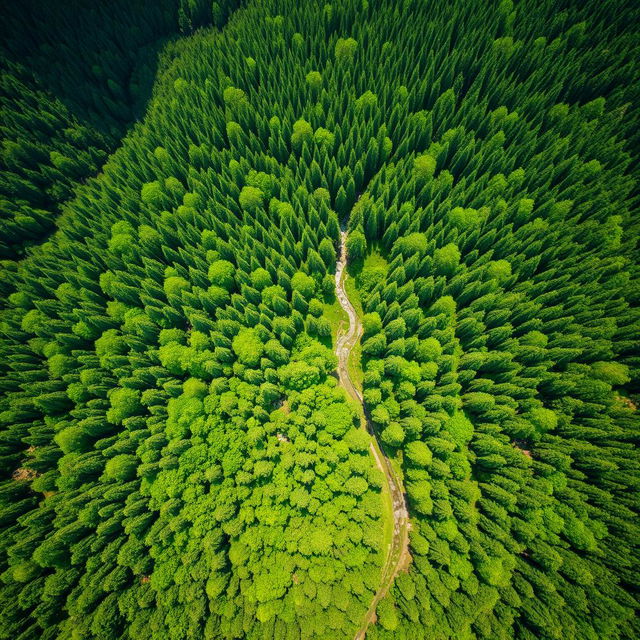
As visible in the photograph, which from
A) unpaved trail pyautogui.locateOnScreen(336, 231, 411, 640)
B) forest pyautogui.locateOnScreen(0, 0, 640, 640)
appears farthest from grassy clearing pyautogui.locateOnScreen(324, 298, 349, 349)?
unpaved trail pyautogui.locateOnScreen(336, 231, 411, 640)

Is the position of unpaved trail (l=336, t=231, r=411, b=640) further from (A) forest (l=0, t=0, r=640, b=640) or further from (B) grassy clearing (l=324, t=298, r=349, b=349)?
(B) grassy clearing (l=324, t=298, r=349, b=349)

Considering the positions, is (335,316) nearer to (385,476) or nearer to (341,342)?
(341,342)

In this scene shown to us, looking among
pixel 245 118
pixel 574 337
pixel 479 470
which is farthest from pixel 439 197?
pixel 479 470

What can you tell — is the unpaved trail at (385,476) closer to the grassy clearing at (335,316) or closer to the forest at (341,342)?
the forest at (341,342)

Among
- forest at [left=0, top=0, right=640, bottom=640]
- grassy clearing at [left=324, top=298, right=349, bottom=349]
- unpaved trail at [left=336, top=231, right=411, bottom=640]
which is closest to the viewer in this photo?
forest at [left=0, top=0, right=640, bottom=640]

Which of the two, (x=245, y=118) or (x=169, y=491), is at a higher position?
(x=245, y=118)

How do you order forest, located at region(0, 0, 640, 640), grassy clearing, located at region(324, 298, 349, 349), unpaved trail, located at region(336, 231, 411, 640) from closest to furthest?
forest, located at region(0, 0, 640, 640)
unpaved trail, located at region(336, 231, 411, 640)
grassy clearing, located at region(324, 298, 349, 349)

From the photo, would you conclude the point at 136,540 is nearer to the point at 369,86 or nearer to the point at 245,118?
the point at 245,118
